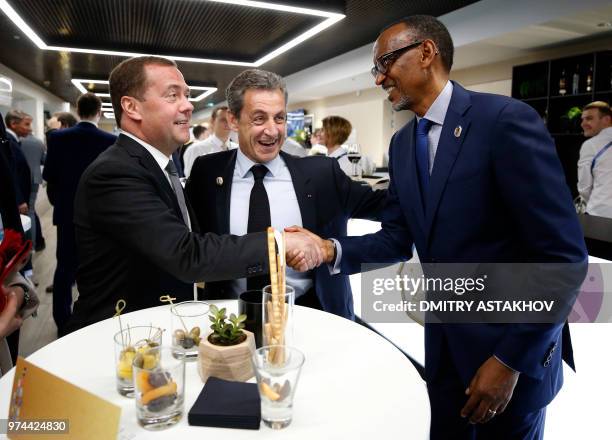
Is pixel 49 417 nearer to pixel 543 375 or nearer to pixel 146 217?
pixel 146 217

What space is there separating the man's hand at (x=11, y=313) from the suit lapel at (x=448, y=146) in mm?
1192

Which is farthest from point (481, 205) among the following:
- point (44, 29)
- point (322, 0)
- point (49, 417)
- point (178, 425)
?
point (44, 29)

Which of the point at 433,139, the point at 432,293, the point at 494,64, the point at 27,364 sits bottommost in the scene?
the point at 432,293

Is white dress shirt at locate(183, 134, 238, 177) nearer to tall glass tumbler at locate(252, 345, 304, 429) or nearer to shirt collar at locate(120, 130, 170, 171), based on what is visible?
shirt collar at locate(120, 130, 170, 171)

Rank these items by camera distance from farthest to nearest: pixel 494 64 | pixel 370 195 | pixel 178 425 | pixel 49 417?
1. pixel 494 64
2. pixel 370 195
3. pixel 178 425
4. pixel 49 417

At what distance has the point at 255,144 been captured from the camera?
1.96 m

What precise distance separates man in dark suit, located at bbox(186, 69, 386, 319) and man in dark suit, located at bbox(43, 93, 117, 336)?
2.08 metres

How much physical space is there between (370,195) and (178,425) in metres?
1.44

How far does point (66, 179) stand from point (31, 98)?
1282 cm

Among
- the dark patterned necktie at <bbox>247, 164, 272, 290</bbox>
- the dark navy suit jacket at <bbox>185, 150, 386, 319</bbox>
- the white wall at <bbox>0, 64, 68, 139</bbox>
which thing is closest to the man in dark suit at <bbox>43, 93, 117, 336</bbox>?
the dark navy suit jacket at <bbox>185, 150, 386, 319</bbox>

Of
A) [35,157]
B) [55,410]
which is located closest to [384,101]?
Answer: [35,157]

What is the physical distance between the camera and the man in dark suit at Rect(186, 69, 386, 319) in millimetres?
1950

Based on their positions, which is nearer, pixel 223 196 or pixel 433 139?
pixel 433 139

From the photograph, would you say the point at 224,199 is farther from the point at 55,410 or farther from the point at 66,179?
the point at 66,179
